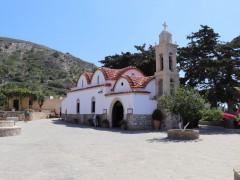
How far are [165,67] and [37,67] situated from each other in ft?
204

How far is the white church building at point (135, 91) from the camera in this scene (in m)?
24.5

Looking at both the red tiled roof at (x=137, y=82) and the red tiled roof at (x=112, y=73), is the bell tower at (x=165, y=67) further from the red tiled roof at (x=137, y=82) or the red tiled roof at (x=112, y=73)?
the red tiled roof at (x=112, y=73)

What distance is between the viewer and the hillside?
69.7m

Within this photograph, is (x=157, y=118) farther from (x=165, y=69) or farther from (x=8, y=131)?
(x=8, y=131)

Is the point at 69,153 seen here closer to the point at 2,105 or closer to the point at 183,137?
the point at 183,137

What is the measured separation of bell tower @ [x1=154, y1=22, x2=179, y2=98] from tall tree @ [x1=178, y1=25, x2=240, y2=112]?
2.86m

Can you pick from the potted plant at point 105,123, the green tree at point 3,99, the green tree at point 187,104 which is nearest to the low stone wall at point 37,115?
the green tree at point 3,99

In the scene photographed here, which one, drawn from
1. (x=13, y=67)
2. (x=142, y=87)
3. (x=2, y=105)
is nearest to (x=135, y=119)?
(x=142, y=87)

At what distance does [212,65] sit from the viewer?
26297mm

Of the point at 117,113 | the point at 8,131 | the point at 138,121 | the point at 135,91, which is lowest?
the point at 8,131

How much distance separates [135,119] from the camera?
2436 centimetres

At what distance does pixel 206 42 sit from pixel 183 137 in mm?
15265

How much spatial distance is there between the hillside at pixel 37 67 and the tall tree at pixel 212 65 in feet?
133

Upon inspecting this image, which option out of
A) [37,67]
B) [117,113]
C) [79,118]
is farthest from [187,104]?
[37,67]
